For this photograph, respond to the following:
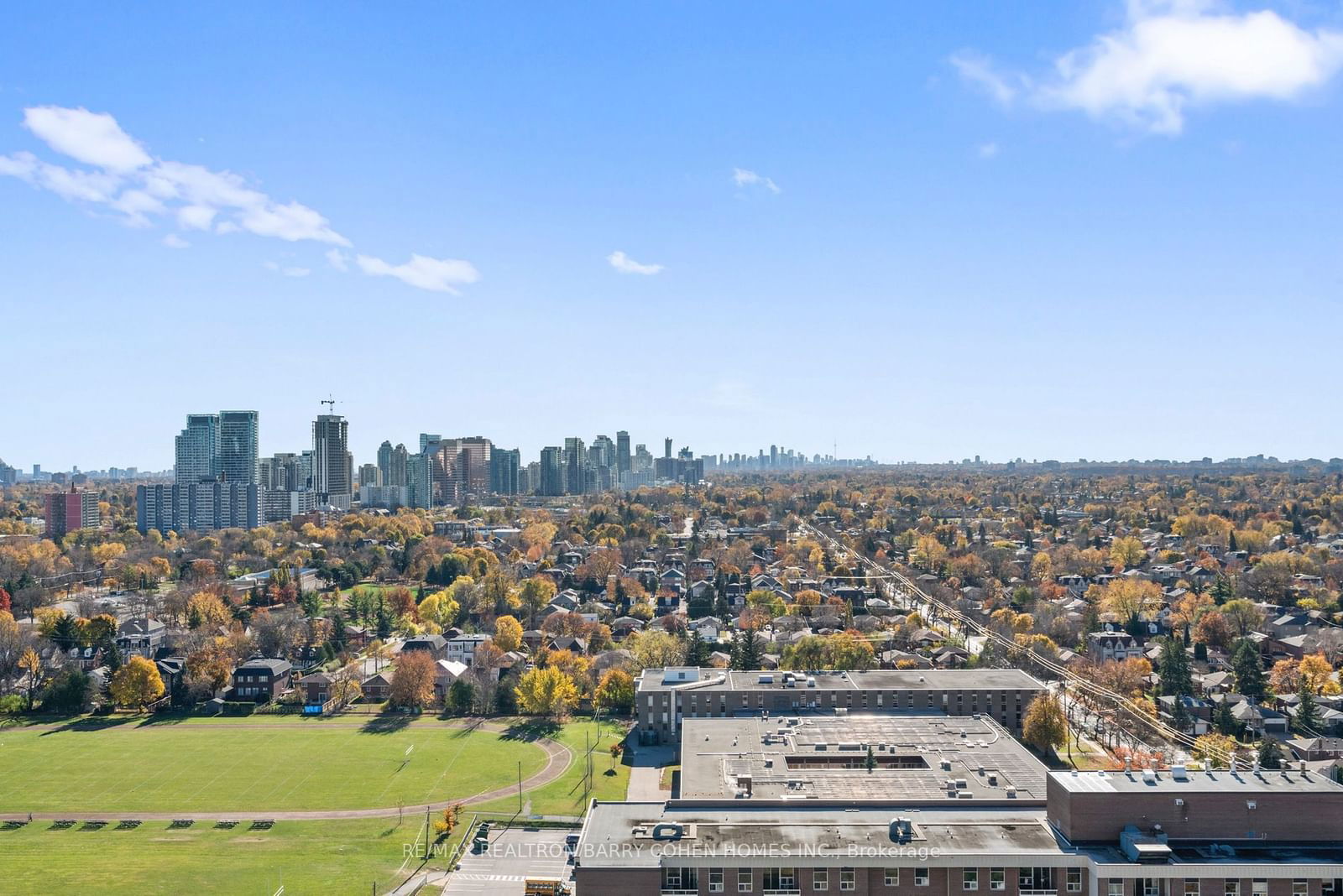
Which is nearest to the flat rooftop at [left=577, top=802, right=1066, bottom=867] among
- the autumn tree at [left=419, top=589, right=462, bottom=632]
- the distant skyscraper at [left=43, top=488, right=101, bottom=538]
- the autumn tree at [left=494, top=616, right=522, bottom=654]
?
the autumn tree at [left=494, top=616, right=522, bottom=654]

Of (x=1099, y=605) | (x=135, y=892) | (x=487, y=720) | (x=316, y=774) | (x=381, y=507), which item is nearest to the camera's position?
(x=135, y=892)

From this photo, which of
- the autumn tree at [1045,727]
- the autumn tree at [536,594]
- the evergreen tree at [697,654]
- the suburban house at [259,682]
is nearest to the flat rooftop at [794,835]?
the autumn tree at [1045,727]

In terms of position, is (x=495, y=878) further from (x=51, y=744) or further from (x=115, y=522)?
(x=115, y=522)

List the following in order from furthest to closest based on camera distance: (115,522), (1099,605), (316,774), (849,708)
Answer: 1. (115,522)
2. (1099,605)
3. (849,708)
4. (316,774)

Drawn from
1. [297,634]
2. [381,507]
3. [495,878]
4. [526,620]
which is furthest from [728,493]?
[495,878]

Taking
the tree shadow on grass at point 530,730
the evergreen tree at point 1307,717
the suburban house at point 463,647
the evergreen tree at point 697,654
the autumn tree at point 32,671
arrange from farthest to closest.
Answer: the suburban house at point 463,647 < the evergreen tree at point 697,654 < the autumn tree at point 32,671 < the tree shadow on grass at point 530,730 < the evergreen tree at point 1307,717

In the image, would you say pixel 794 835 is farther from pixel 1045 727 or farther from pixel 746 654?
pixel 746 654

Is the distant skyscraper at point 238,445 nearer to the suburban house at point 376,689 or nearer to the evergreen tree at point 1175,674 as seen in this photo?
the suburban house at point 376,689
